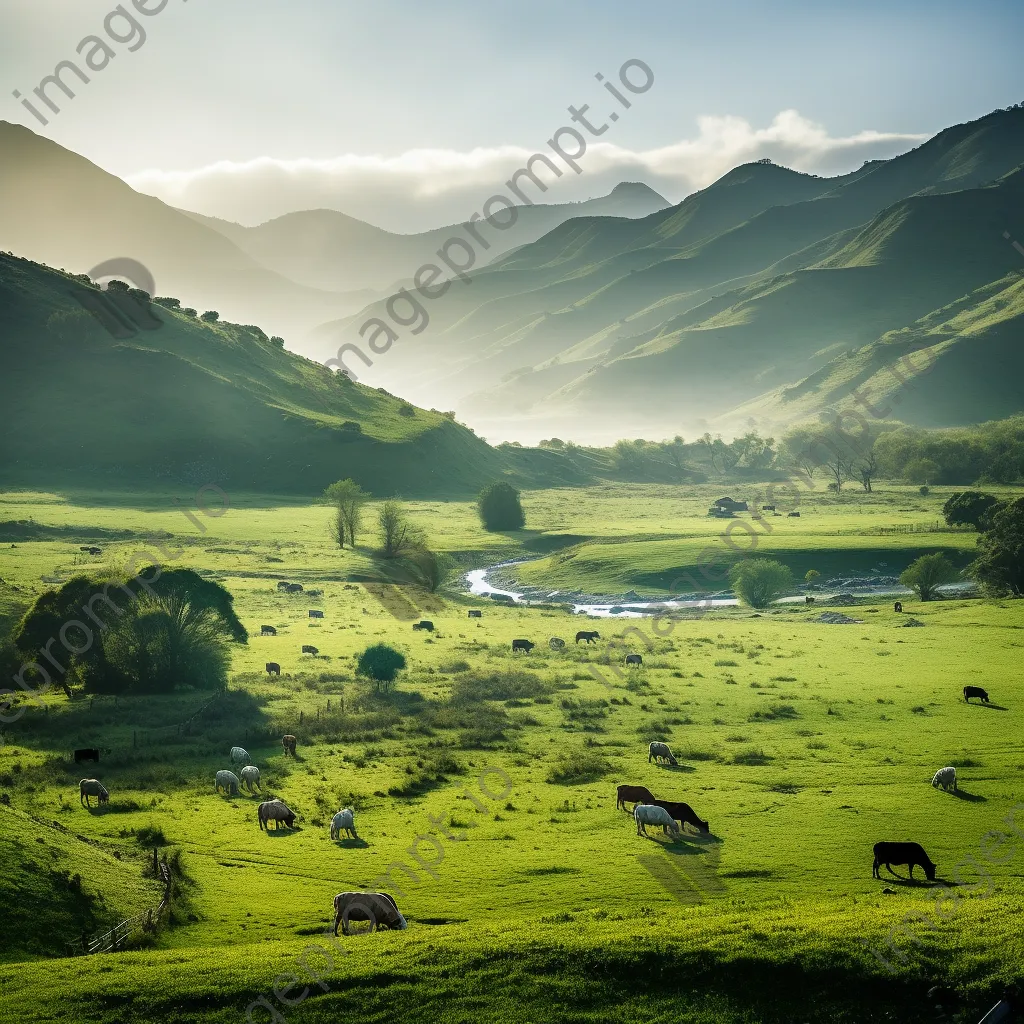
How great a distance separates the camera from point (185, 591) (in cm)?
5925

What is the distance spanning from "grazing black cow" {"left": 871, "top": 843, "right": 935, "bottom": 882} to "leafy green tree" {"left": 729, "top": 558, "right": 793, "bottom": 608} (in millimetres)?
72822

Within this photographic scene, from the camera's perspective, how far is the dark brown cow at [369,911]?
923 inches

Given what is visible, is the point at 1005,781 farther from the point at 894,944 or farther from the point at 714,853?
the point at 894,944

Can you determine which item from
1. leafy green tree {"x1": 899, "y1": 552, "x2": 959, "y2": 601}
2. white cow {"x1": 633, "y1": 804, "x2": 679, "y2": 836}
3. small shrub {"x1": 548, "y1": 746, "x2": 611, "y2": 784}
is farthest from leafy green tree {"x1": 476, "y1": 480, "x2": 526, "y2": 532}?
white cow {"x1": 633, "y1": 804, "x2": 679, "y2": 836}

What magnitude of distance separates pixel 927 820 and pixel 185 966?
25.3 m

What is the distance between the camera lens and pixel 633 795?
112 ft

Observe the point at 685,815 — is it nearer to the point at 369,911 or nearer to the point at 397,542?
the point at 369,911

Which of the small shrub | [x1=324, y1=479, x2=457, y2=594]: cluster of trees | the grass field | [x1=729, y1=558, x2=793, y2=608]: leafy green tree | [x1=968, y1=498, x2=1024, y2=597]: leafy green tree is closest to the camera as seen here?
the grass field

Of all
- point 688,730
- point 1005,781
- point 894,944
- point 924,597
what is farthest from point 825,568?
point 894,944

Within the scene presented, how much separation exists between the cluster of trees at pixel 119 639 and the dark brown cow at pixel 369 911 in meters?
35.0

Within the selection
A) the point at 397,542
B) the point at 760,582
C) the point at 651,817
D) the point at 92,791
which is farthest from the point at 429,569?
the point at 651,817

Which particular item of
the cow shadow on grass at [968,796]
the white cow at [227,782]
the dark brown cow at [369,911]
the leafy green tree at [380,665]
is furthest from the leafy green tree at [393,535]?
the dark brown cow at [369,911]

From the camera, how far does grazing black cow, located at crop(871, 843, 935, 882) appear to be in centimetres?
2638

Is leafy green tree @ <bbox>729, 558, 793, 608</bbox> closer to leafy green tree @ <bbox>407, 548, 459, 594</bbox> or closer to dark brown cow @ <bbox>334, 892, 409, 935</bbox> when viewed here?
leafy green tree @ <bbox>407, 548, 459, 594</bbox>
